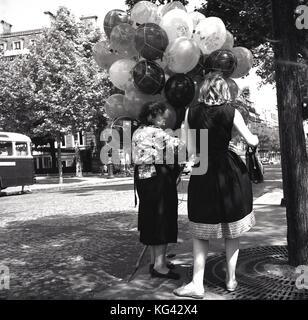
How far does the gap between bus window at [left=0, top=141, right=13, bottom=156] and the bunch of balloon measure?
15751 mm

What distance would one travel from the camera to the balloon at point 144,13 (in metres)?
5.05

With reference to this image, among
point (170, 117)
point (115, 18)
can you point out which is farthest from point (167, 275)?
point (115, 18)

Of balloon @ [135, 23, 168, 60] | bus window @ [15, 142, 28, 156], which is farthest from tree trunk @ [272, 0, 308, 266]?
bus window @ [15, 142, 28, 156]

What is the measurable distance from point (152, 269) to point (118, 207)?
740 centimetres

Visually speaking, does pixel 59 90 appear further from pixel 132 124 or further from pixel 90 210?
pixel 132 124

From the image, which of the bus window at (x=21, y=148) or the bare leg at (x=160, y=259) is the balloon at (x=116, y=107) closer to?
the bare leg at (x=160, y=259)

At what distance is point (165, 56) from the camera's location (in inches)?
189

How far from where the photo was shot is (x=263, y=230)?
6.86 m

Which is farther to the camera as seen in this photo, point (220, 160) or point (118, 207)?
point (118, 207)

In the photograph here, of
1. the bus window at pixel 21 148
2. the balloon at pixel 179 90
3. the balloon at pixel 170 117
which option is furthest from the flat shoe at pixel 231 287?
the bus window at pixel 21 148

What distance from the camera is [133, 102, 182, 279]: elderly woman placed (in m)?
4.45

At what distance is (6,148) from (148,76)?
1693cm

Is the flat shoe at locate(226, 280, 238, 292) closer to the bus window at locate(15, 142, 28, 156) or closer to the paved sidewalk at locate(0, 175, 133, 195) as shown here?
the bus window at locate(15, 142, 28, 156)

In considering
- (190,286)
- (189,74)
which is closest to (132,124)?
(189,74)
